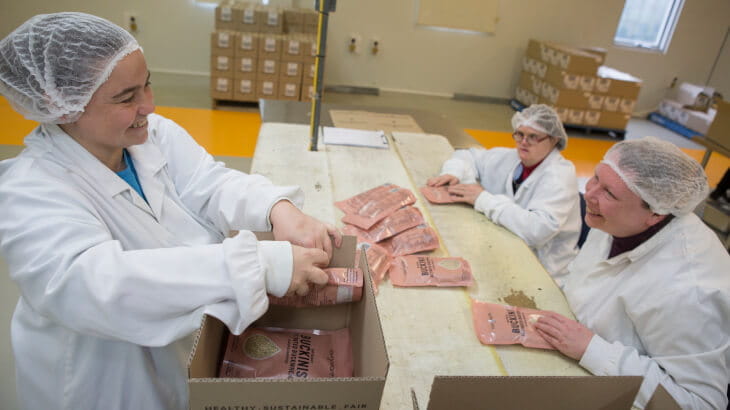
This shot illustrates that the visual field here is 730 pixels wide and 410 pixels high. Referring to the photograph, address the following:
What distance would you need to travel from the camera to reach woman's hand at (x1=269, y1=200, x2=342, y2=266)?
3.50 ft

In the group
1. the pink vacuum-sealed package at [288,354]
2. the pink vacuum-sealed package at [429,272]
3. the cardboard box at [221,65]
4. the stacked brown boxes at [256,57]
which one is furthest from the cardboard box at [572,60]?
the pink vacuum-sealed package at [288,354]

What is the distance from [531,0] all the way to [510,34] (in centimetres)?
54

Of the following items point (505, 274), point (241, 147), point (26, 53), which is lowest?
point (241, 147)

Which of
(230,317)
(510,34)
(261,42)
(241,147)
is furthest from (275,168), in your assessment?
(510,34)

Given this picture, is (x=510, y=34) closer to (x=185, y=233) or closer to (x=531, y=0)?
(x=531, y=0)

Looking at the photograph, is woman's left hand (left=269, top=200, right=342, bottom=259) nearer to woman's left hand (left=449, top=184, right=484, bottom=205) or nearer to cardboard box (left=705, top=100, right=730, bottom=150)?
woman's left hand (left=449, top=184, right=484, bottom=205)

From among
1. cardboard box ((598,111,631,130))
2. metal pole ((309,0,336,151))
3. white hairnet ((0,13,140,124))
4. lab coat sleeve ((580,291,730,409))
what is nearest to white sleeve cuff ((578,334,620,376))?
lab coat sleeve ((580,291,730,409))

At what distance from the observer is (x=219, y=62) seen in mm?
4750

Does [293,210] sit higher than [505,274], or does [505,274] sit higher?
[293,210]

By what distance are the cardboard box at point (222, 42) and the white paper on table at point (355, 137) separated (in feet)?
8.93

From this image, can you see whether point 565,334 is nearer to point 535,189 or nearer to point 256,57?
point 535,189

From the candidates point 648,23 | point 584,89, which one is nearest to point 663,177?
point 584,89

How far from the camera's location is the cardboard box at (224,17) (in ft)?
15.9

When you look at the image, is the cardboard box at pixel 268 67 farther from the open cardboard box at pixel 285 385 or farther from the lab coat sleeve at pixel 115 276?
the open cardboard box at pixel 285 385
